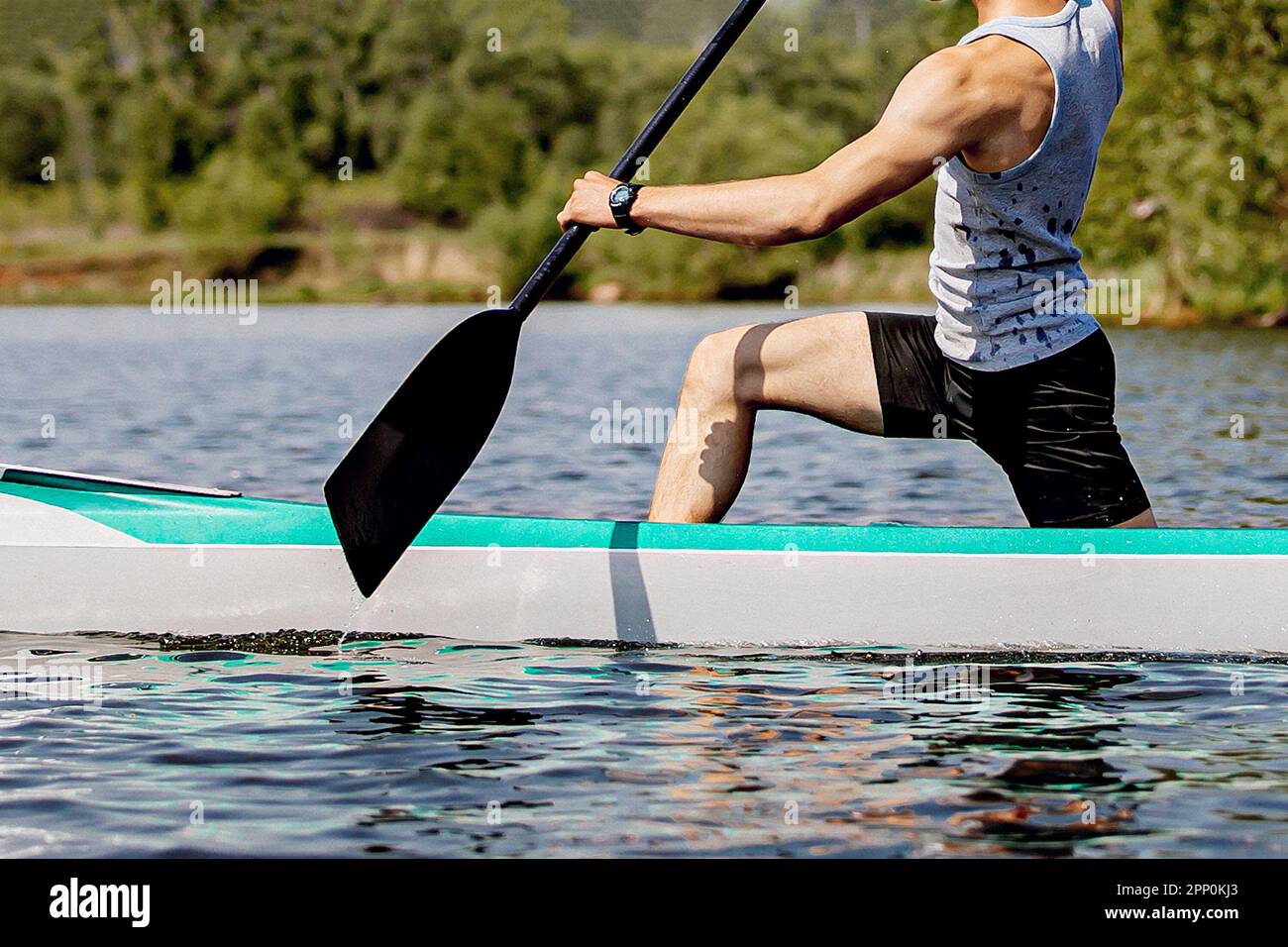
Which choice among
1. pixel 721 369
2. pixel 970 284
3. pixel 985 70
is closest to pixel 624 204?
Answer: pixel 721 369

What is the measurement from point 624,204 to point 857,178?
763 millimetres

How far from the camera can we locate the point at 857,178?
4.78 metres

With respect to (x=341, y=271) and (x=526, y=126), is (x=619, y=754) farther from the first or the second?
(x=526, y=126)

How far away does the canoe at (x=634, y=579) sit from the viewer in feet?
17.9

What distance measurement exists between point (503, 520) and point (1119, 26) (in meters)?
2.44

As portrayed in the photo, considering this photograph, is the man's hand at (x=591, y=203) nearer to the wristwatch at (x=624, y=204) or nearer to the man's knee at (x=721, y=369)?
the wristwatch at (x=624, y=204)

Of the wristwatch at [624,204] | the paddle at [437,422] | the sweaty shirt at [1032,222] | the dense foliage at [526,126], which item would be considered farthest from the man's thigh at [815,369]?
the dense foliage at [526,126]

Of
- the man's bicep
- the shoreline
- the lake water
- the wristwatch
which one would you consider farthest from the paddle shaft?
the shoreline

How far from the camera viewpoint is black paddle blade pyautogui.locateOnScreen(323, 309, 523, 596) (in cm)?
568

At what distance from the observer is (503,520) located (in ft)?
19.0

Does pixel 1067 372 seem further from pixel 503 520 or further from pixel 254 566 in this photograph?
pixel 254 566

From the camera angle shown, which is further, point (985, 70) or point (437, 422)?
point (437, 422)

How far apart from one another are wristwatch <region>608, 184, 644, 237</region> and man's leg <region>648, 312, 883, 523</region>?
42 centimetres
